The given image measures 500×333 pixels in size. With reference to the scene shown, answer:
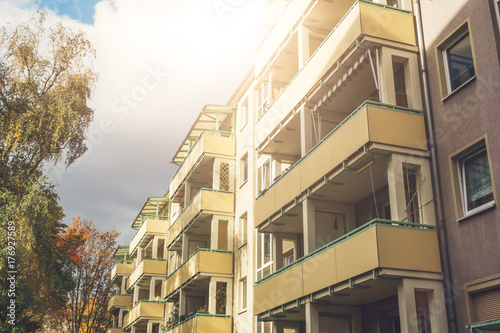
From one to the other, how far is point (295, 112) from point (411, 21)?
5.66 meters

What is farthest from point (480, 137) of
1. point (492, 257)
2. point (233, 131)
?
point (233, 131)

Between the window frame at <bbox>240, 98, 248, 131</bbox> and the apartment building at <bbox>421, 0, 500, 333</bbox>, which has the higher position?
the window frame at <bbox>240, 98, 248, 131</bbox>

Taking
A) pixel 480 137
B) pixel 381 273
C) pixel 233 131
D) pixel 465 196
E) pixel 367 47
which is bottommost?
pixel 381 273

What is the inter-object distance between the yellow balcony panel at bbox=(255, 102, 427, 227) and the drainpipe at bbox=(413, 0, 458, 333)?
228 millimetres

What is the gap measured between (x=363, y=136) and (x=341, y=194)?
3787mm

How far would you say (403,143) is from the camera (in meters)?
14.8

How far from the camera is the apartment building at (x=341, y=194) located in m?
13.5

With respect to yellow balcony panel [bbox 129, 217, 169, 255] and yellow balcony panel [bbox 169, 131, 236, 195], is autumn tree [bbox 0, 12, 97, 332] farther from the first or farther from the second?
yellow balcony panel [bbox 129, 217, 169, 255]

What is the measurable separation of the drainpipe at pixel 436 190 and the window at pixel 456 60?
56 centimetres

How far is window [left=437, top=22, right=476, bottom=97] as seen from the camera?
14172 mm

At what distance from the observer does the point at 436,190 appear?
14.4m

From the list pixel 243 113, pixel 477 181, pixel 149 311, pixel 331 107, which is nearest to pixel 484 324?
pixel 477 181

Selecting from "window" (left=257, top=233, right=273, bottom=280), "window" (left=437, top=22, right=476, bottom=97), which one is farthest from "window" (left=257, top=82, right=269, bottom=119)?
"window" (left=437, top=22, right=476, bottom=97)

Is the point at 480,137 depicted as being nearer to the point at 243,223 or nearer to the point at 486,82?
the point at 486,82
